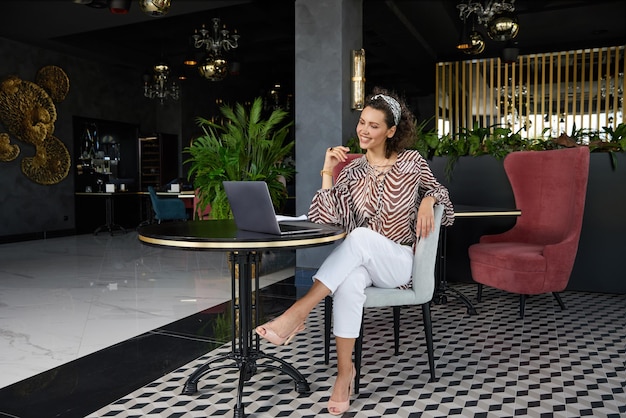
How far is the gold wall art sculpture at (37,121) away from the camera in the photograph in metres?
8.94

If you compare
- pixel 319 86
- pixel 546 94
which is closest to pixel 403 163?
pixel 319 86

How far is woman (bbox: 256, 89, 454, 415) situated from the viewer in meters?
2.30

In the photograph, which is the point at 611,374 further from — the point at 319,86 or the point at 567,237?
the point at 319,86

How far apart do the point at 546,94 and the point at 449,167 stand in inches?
281

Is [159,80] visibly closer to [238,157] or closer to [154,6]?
[238,157]

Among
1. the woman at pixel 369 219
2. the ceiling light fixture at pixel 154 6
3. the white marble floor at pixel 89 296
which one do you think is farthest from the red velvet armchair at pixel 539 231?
the ceiling light fixture at pixel 154 6

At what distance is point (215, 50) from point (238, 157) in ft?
11.5

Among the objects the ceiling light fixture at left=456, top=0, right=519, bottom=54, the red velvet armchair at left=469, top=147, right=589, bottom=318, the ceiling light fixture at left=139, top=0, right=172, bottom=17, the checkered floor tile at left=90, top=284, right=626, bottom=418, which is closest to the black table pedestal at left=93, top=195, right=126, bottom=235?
the ceiling light fixture at left=139, top=0, right=172, bottom=17

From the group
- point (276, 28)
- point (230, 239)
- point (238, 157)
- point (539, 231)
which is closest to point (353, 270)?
point (230, 239)

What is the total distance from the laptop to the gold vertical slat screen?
28.8 ft

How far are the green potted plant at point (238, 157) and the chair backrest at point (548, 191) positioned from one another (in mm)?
2127

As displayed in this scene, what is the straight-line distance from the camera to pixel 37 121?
31.1 feet

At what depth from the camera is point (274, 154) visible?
5.36 metres

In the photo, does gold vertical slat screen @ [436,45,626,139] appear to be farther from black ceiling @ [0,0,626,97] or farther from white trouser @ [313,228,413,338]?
white trouser @ [313,228,413,338]
